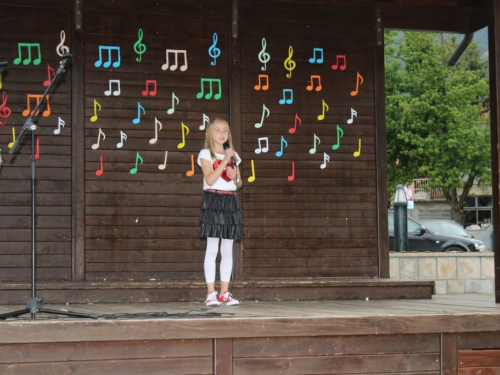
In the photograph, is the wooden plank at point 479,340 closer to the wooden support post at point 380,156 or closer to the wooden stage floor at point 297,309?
the wooden stage floor at point 297,309

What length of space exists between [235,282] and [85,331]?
1.97 metres

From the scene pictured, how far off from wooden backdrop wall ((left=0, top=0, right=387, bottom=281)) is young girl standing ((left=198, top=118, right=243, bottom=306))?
3.68 feet

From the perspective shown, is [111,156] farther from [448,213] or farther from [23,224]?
[448,213]

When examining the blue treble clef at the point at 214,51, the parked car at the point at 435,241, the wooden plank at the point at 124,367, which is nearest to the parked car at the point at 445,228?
the parked car at the point at 435,241

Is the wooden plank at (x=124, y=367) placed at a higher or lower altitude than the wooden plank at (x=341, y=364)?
higher

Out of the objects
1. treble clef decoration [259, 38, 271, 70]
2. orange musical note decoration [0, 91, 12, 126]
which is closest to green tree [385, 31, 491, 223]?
treble clef decoration [259, 38, 271, 70]

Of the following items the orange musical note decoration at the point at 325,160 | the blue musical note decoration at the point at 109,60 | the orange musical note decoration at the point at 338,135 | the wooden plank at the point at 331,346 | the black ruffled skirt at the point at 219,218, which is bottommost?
the wooden plank at the point at 331,346

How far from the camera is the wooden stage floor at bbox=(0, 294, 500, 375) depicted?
4590 millimetres

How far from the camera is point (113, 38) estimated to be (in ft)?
21.9

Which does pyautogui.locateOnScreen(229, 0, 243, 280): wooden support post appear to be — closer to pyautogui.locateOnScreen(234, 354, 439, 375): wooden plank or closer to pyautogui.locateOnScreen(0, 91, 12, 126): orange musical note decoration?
pyautogui.locateOnScreen(234, 354, 439, 375): wooden plank

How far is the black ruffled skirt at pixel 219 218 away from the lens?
18.1ft

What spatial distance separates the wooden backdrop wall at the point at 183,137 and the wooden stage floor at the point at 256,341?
46.9 inches

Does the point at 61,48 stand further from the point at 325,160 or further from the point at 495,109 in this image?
the point at 495,109

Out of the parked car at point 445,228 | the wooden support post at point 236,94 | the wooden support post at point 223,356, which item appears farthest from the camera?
the parked car at point 445,228
